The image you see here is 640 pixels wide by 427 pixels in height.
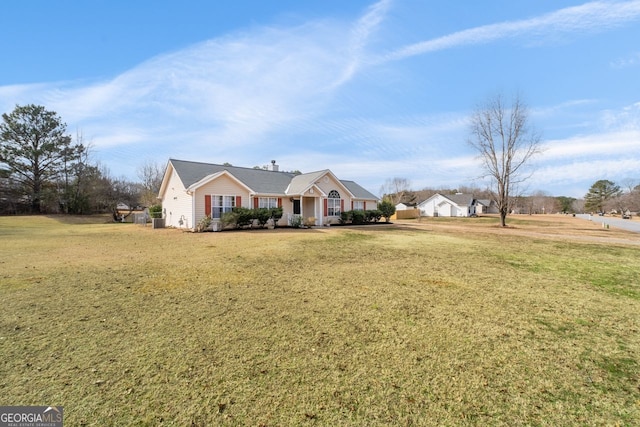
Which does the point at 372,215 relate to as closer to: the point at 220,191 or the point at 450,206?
the point at 220,191

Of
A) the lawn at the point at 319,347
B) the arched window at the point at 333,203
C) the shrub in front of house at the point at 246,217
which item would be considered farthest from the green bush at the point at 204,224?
the arched window at the point at 333,203

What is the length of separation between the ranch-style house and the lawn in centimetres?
1216

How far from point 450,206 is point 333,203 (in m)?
43.4

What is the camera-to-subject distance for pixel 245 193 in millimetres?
21156

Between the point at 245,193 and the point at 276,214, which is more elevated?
the point at 245,193

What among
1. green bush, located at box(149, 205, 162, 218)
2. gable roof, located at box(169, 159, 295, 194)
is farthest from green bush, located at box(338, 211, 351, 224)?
green bush, located at box(149, 205, 162, 218)

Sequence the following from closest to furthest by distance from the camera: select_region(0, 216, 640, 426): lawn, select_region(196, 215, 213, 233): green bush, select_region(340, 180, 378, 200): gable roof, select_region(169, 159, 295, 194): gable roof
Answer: select_region(0, 216, 640, 426): lawn < select_region(196, 215, 213, 233): green bush < select_region(169, 159, 295, 194): gable roof < select_region(340, 180, 378, 200): gable roof

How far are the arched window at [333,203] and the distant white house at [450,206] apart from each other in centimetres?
4035

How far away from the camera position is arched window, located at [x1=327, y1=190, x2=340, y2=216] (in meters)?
25.9

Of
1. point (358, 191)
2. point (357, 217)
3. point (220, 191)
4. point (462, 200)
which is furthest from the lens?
point (462, 200)

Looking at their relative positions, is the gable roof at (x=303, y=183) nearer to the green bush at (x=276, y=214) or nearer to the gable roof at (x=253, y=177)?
the gable roof at (x=253, y=177)

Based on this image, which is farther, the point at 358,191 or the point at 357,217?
the point at 358,191

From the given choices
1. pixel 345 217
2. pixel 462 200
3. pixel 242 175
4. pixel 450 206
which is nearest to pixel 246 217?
pixel 242 175

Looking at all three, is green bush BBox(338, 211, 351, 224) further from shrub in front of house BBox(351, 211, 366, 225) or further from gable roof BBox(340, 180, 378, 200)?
gable roof BBox(340, 180, 378, 200)
